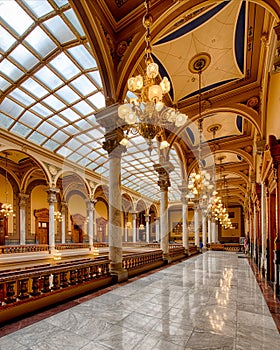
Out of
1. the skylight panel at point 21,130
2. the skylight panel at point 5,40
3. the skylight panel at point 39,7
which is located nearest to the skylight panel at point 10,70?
the skylight panel at point 5,40

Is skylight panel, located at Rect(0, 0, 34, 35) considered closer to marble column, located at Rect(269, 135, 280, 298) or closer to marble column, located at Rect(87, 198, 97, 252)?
marble column, located at Rect(269, 135, 280, 298)

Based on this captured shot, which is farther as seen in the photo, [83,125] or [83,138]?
[83,138]

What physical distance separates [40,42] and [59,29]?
72cm

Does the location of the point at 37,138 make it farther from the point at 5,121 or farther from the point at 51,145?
the point at 5,121

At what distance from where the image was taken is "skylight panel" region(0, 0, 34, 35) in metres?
4.70

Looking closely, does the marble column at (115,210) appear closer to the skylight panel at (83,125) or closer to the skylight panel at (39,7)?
the skylight panel at (39,7)

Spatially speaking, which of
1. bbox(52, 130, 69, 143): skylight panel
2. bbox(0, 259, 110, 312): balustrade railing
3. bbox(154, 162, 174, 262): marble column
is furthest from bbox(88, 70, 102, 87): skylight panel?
bbox(0, 259, 110, 312): balustrade railing

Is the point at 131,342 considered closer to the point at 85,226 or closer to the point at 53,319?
the point at 53,319

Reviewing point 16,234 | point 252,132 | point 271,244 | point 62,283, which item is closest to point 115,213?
point 62,283

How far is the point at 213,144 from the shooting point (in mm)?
10656

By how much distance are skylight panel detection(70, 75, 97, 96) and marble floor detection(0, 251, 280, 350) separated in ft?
20.5

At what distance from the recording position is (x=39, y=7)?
187 inches

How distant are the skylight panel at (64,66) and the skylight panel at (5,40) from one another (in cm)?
107

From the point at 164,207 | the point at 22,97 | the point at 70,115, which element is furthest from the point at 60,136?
the point at 164,207
